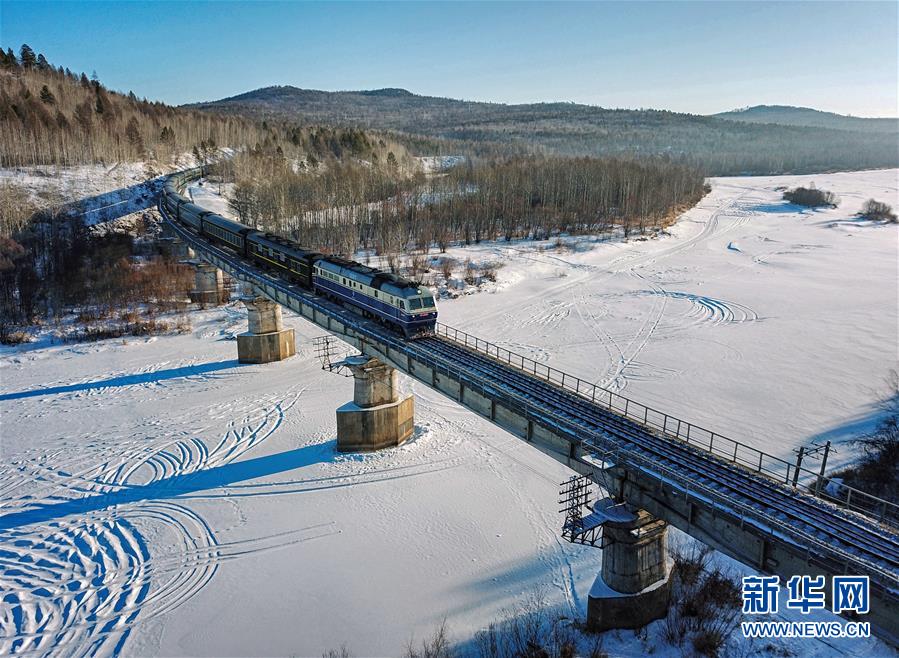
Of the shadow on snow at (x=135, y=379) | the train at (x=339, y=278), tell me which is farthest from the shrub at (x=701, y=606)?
the shadow on snow at (x=135, y=379)

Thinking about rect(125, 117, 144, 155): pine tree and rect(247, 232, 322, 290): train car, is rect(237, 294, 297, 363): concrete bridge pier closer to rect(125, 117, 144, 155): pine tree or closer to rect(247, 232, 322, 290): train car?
rect(247, 232, 322, 290): train car

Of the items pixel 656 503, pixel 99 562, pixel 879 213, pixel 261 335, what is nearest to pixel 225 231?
pixel 261 335

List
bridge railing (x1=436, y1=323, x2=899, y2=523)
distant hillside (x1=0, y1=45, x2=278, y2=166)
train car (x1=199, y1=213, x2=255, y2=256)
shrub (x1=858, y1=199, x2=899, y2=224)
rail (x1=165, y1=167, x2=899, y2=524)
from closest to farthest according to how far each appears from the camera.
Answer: rail (x1=165, y1=167, x2=899, y2=524) → bridge railing (x1=436, y1=323, x2=899, y2=523) → train car (x1=199, y1=213, x2=255, y2=256) → distant hillside (x1=0, y1=45, x2=278, y2=166) → shrub (x1=858, y1=199, x2=899, y2=224)

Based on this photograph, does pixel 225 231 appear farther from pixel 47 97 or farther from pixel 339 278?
pixel 47 97

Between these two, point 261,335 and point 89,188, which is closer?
point 261,335

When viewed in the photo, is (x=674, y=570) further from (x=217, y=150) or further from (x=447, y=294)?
(x=217, y=150)

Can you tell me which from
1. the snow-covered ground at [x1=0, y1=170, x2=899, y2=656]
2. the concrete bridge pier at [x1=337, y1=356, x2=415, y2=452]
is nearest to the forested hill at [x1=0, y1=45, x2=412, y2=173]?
the snow-covered ground at [x1=0, y1=170, x2=899, y2=656]
